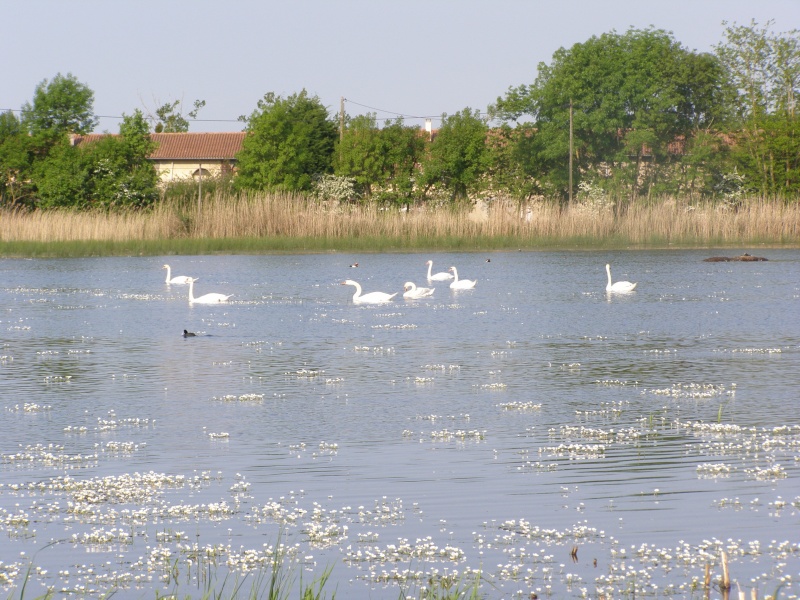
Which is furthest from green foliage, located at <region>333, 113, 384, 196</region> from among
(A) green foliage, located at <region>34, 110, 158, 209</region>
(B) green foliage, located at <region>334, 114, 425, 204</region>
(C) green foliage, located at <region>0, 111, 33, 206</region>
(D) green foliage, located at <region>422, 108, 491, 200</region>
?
(C) green foliage, located at <region>0, 111, 33, 206</region>

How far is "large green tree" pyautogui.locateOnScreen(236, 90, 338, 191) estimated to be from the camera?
238ft

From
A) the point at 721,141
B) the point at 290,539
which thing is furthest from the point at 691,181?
the point at 290,539

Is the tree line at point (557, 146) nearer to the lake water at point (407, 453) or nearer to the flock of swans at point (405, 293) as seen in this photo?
the flock of swans at point (405, 293)

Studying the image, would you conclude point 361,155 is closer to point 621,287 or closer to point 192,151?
point 192,151

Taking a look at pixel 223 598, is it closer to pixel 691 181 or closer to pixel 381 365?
pixel 381 365

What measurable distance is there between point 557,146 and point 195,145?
39.9 metres

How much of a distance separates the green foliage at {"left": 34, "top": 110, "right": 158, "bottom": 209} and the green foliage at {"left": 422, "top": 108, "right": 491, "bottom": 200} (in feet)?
55.4

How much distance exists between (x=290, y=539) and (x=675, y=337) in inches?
507

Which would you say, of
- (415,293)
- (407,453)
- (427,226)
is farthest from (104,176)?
(407,453)

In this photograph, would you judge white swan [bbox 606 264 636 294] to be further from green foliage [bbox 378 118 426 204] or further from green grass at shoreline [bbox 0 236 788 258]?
green foliage [bbox 378 118 426 204]

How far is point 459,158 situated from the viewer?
233 ft

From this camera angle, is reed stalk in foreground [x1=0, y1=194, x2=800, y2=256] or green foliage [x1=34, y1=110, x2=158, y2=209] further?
green foliage [x1=34, y1=110, x2=158, y2=209]

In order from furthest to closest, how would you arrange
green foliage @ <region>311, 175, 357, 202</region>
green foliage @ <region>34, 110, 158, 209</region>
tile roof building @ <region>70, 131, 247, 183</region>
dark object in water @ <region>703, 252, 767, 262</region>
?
tile roof building @ <region>70, 131, 247, 183</region> < green foliage @ <region>311, 175, 357, 202</region> < green foliage @ <region>34, 110, 158, 209</region> < dark object in water @ <region>703, 252, 767, 262</region>

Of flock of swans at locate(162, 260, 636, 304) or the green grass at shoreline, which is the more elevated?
the green grass at shoreline
